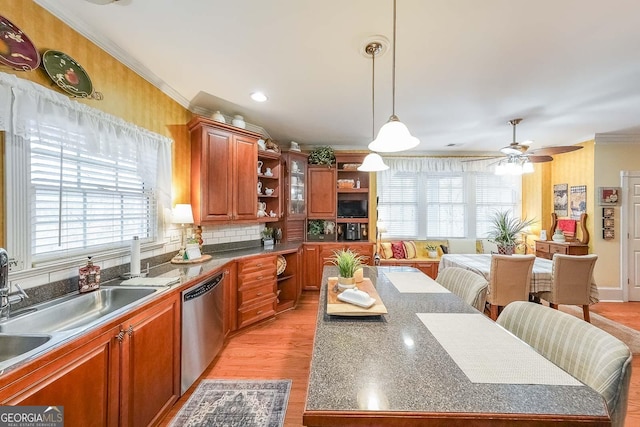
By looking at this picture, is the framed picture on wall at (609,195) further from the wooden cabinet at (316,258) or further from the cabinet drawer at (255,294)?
the cabinet drawer at (255,294)

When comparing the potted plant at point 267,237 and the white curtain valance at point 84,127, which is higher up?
the white curtain valance at point 84,127

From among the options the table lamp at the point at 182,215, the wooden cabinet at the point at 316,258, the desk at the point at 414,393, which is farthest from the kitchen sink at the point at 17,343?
the wooden cabinet at the point at 316,258

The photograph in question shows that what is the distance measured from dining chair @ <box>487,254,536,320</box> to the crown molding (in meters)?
3.76

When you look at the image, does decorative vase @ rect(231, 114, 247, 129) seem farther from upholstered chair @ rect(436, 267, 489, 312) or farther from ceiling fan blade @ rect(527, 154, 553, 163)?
ceiling fan blade @ rect(527, 154, 553, 163)

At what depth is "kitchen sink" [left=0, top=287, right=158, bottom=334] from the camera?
1.23 m

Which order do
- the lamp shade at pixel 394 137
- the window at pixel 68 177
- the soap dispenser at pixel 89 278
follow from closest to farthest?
the window at pixel 68 177 → the lamp shade at pixel 394 137 → the soap dispenser at pixel 89 278

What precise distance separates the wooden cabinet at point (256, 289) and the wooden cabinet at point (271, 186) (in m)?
0.83

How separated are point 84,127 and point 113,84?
1.58ft

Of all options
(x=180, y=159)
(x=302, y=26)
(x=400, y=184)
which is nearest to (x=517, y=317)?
(x=302, y=26)

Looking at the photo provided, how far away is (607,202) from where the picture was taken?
385cm

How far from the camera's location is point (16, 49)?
1.32 m

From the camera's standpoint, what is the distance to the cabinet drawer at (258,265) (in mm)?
2833

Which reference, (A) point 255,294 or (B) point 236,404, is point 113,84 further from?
(B) point 236,404

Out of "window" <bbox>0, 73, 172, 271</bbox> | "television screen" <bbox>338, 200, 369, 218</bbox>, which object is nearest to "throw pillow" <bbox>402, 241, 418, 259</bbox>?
"television screen" <bbox>338, 200, 369, 218</bbox>
